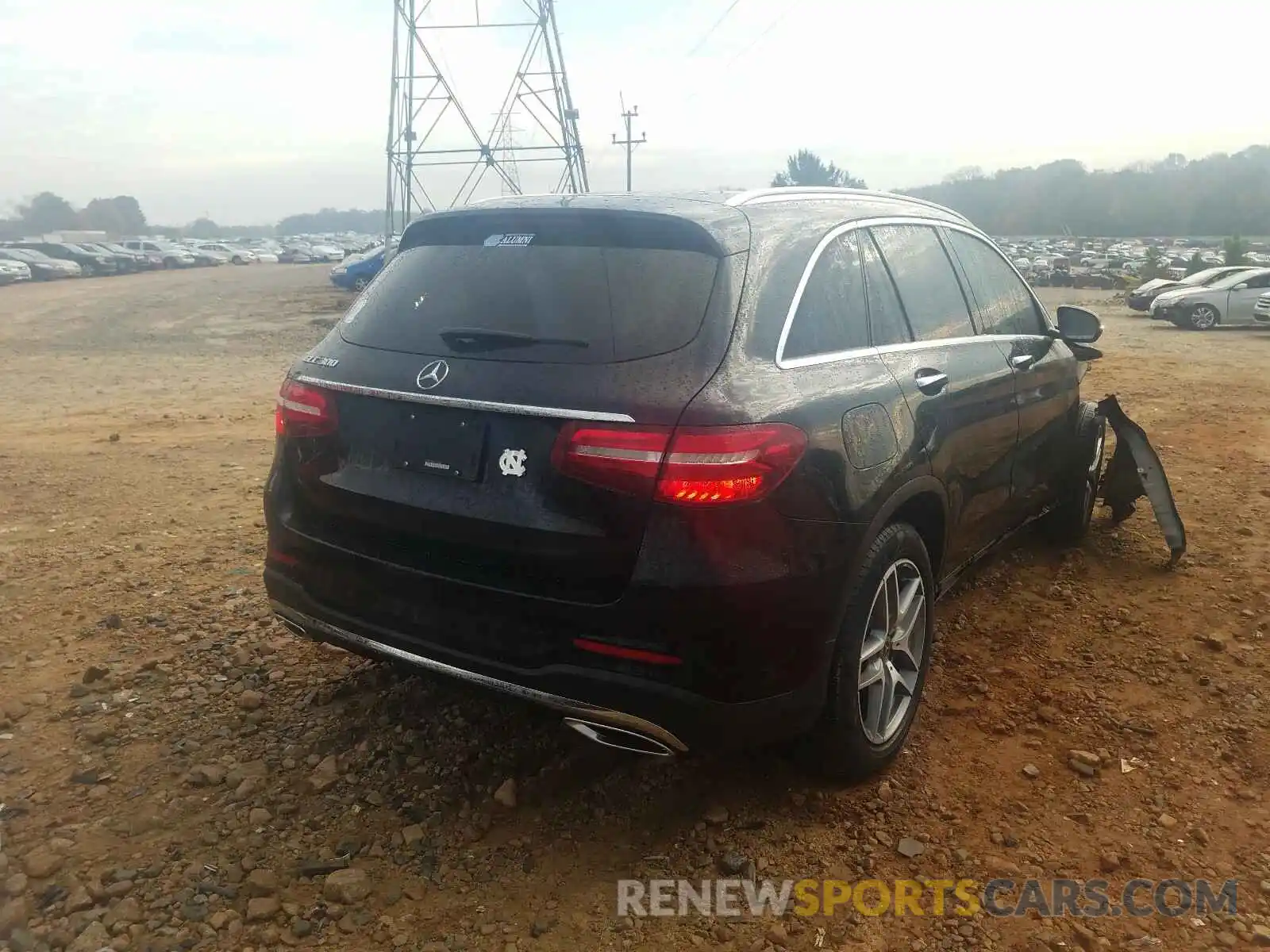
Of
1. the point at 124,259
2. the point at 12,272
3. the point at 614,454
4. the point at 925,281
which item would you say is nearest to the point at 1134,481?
the point at 925,281

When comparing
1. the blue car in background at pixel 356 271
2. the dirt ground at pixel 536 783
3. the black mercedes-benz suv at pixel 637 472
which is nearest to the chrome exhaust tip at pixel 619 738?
the black mercedes-benz suv at pixel 637 472

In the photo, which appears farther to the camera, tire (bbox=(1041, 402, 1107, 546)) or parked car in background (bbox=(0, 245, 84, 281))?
parked car in background (bbox=(0, 245, 84, 281))

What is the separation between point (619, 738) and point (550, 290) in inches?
47.8

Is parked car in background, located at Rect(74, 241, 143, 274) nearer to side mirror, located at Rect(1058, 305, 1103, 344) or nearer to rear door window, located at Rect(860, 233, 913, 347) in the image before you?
side mirror, located at Rect(1058, 305, 1103, 344)

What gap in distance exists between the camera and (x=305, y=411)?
9.32 ft

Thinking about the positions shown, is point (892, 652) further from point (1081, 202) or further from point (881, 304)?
point (1081, 202)

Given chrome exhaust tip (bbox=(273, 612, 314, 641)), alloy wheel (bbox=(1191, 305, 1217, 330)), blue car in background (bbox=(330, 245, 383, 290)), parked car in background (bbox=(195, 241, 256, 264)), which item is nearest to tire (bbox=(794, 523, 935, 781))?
chrome exhaust tip (bbox=(273, 612, 314, 641))

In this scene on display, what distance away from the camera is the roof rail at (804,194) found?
3004mm

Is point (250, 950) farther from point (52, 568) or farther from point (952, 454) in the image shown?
point (52, 568)

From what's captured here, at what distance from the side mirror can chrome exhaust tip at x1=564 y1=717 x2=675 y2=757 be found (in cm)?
326

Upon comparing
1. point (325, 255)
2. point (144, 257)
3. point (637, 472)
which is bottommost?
point (637, 472)

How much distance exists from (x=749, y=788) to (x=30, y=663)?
284cm

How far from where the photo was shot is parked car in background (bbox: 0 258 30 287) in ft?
119

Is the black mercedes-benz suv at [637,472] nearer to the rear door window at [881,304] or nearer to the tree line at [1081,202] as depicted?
the rear door window at [881,304]
